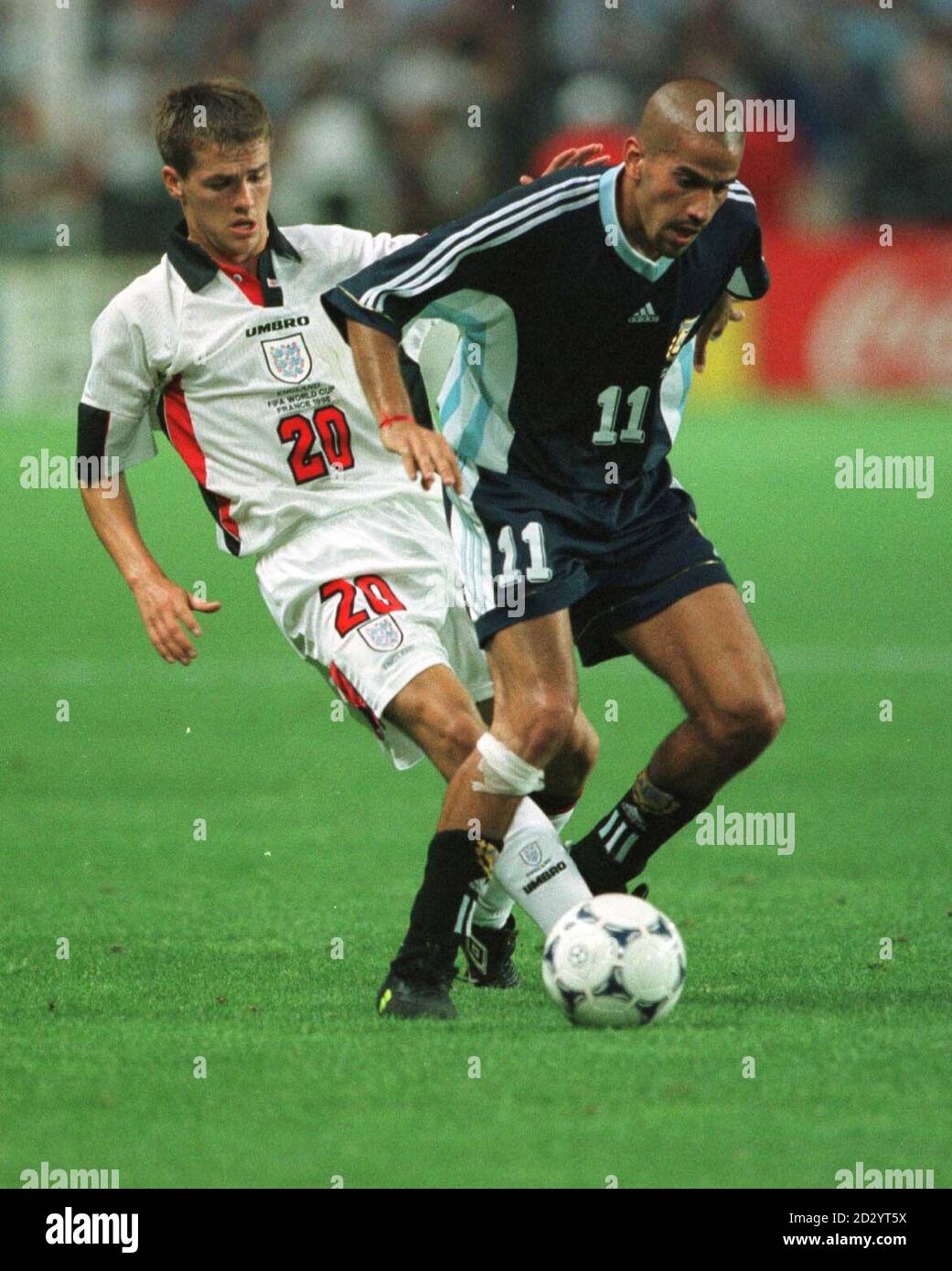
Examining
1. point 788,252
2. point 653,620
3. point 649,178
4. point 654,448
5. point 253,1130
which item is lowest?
point 253,1130

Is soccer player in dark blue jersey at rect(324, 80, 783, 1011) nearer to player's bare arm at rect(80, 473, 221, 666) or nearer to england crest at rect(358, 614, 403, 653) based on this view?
england crest at rect(358, 614, 403, 653)

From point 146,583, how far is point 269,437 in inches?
23.5

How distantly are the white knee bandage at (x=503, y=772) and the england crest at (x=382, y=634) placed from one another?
0.53 metres

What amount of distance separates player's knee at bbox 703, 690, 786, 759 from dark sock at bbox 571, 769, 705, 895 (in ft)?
0.83

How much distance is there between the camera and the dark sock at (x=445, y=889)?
5445 mm

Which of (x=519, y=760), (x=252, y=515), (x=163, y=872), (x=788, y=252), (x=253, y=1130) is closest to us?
(x=253, y=1130)

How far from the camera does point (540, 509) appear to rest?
18.6ft

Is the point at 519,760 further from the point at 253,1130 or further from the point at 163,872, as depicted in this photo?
the point at 163,872

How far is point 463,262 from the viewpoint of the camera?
547 centimetres

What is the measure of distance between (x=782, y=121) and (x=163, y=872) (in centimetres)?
1709

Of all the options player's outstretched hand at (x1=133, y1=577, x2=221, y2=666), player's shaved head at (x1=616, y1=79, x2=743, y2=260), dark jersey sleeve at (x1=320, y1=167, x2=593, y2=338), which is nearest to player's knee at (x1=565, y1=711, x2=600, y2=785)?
player's outstretched hand at (x1=133, y1=577, x2=221, y2=666)

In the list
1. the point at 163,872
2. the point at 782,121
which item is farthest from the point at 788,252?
the point at 163,872

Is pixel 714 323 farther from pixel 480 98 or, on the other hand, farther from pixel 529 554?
pixel 480 98

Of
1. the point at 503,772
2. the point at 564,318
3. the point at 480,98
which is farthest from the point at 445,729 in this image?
the point at 480,98
